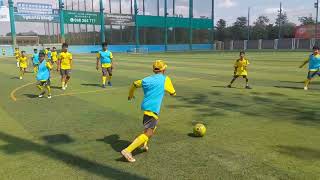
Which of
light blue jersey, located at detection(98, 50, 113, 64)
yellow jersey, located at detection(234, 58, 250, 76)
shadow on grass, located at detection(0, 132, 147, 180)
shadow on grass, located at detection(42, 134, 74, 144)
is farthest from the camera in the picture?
light blue jersey, located at detection(98, 50, 113, 64)

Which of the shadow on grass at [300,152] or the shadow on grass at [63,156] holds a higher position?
the shadow on grass at [300,152]

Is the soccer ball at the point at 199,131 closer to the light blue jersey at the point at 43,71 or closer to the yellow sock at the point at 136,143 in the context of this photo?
the yellow sock at the point at 136,143

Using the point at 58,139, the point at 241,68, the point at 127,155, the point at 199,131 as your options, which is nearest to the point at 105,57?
the point at 241,68

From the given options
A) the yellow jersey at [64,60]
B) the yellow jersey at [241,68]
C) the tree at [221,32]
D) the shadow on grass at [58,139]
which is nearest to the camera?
the shadow on grass at [58,139]

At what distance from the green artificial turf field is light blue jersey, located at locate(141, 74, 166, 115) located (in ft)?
2.99

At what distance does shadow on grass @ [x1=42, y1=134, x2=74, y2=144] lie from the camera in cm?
711

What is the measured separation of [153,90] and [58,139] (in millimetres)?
2626

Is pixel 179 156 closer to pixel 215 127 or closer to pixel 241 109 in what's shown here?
pixel 215 127

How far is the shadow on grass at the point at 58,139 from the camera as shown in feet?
23.3

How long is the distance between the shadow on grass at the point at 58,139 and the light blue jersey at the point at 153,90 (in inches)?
84.7

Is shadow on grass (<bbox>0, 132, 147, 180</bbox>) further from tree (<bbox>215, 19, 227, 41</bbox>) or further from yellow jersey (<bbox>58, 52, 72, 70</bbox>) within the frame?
tree (<bbox>215, 19, 227, 41</bbox>)

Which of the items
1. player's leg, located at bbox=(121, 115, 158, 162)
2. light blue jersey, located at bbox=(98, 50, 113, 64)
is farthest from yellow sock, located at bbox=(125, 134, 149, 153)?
light blue jersey, located at bbox=(98, 50, 113, 64)

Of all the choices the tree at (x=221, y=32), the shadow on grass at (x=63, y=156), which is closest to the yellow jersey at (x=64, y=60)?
the shadow on grass at (x=63, y=156)

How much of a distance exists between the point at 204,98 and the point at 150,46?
6748 centimetres
